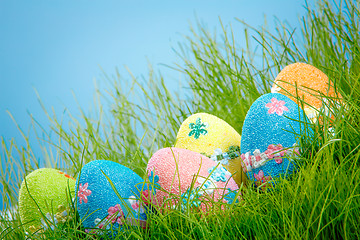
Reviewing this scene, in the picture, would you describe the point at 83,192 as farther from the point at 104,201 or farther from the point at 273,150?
the point at 273,150

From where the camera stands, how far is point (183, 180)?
49 centimetres

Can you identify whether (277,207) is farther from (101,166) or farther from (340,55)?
(340,55)

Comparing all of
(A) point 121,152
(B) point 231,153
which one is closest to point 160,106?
(A) point 121,152

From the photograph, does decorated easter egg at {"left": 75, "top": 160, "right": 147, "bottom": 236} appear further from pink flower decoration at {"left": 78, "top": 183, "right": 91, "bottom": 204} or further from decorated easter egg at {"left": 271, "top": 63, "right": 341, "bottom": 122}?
decorated easter egg at {"left": 271, "top": 63, "right": 341, "bottom": 122}

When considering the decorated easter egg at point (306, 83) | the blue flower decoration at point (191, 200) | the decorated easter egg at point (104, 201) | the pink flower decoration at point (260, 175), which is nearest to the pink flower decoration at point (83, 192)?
the decorated easter egg at point (104, 201)

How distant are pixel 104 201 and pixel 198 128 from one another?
190 millimetres

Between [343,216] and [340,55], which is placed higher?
[340,55]

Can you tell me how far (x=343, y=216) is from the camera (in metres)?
0.40

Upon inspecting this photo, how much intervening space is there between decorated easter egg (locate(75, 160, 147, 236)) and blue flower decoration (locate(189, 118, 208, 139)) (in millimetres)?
138

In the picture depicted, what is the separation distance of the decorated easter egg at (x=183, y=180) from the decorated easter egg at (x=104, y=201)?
3 cm

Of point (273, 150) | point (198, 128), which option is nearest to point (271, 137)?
point (273, 150)

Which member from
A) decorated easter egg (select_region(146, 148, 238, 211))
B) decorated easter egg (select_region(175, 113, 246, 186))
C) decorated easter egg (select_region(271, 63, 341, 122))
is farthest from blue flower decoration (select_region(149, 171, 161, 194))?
decorated easter egg (select_region(271, 63, 341, 122))

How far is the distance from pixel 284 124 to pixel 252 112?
0.05m

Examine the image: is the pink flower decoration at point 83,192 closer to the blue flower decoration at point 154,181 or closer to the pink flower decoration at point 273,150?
the blue flower decoration at point 154,181
